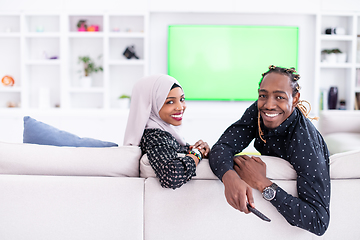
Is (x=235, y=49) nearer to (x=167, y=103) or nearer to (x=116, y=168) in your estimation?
(x=167, y=103)

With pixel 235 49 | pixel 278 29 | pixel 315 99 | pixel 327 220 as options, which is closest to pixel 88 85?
pixel 235 49

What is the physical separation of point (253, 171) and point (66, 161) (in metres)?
0.70

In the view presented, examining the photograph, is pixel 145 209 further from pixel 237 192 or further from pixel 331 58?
pixel 331 58

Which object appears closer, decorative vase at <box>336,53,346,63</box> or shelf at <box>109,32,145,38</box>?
shelf at <box>109,32,145,38</box>

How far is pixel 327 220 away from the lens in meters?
1.01

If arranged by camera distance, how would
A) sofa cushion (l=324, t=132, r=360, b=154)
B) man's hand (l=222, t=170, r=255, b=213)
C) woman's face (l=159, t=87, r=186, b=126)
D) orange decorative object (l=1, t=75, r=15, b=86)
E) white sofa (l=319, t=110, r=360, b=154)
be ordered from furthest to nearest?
orange decorative object (l=1, t=75, r=15, b=86)
white sofa (l=319, t=110, r=360, b=154)
sofa cushion (l=324, t=132, r=360, b=154)
woman's face (l=159, t=87, r=186, b=126)
man's hand (l=222, t=170, r=255, b=213)

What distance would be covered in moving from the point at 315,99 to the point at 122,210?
3657 mm

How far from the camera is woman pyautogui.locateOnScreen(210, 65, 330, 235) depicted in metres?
1.00

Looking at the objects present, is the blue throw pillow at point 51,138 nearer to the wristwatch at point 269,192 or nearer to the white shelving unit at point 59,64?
the wristwatch at point 269,192

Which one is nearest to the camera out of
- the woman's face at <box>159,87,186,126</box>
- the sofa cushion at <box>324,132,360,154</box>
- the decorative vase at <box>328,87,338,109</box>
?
the woman's face at <box>159,87,186,126</box>

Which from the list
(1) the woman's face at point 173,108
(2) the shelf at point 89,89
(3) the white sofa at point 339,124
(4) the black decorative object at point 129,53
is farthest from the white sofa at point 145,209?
(4) the black decorative object at point 129,53

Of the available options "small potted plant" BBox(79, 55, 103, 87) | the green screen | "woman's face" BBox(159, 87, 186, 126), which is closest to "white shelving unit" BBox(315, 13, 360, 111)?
the green screen

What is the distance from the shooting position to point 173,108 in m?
1.50

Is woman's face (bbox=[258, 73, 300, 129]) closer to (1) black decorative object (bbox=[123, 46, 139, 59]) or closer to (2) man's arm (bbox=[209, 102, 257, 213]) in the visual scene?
(2) man's arm (bbox=[209, 102, 257, 213])
